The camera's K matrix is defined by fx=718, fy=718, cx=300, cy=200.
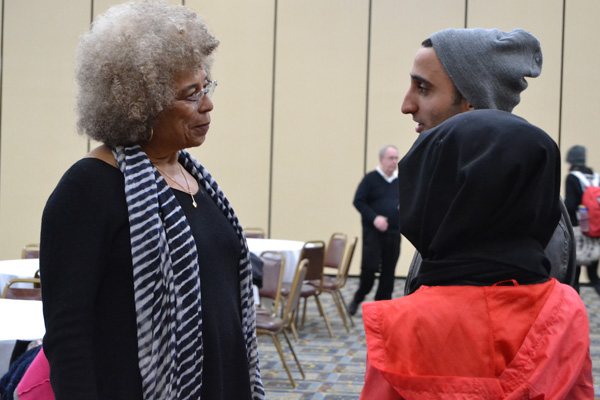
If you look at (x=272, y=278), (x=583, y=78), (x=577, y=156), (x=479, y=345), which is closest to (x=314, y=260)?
(x=272, y=278)

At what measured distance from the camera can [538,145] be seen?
113 cm

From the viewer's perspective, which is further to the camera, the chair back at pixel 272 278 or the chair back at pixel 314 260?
the chair back at pixel 314 260

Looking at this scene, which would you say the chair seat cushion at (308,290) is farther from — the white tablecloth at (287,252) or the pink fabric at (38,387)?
the pink fabric at (38,387)

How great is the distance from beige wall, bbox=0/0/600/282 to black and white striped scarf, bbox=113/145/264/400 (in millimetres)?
8434

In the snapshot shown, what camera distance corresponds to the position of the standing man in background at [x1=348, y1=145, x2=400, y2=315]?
687 centimetres

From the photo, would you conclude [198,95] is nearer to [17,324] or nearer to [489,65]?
[489,65]

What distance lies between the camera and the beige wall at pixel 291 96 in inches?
376

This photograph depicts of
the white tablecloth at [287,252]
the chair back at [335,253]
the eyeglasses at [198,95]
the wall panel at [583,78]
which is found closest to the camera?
the eyeglasses at [198,95]

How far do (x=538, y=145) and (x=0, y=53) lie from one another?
10.4m

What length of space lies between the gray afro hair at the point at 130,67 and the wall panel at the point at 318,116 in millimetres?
8395

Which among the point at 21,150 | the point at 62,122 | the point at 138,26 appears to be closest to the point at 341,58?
the point at 62,122

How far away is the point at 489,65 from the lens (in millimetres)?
1442

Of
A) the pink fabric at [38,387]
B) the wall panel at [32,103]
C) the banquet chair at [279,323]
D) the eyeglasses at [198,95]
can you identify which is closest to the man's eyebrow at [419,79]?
the eyeglasses at [198,95]

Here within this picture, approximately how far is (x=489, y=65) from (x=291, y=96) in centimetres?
858
